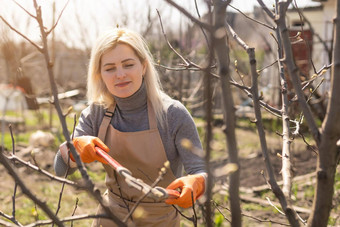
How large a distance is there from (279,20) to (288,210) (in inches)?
20.4

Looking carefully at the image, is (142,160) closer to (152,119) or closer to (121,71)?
(152,119)

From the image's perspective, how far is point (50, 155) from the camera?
20.9ft

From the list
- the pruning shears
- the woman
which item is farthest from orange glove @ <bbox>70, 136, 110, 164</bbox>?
the woman

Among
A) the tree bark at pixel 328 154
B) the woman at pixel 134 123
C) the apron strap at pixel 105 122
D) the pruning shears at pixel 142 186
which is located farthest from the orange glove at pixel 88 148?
the tree bark at pixel 328 154

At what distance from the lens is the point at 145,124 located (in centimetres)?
232

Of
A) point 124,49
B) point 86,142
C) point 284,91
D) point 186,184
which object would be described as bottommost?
point 186,184

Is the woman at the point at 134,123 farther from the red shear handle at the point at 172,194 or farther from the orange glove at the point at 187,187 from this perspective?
the red shear handle at the point at 172,194

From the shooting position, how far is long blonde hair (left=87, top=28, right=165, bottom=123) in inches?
89.9

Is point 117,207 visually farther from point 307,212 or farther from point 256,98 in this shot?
point 307,212

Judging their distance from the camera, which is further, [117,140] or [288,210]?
[117,140]

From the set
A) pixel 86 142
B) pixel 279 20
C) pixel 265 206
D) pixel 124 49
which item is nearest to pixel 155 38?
pixel 265 206

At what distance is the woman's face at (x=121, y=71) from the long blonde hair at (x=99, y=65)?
43 mm

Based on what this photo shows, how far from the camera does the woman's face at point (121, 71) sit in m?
2.24

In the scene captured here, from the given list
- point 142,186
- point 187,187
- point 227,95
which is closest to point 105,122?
point 187,187
